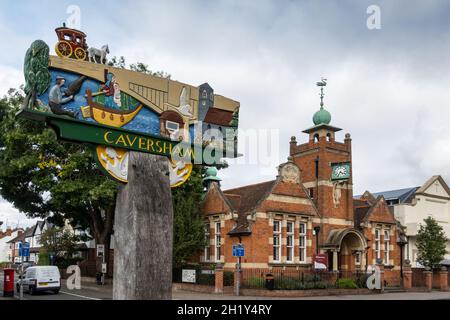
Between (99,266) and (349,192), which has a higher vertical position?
(349,192)

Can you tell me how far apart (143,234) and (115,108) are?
1466mm

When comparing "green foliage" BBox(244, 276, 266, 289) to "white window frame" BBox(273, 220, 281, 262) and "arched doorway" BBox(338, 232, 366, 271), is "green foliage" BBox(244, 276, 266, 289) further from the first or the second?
"arched doorway" BBox(338, 232, 366, 271)

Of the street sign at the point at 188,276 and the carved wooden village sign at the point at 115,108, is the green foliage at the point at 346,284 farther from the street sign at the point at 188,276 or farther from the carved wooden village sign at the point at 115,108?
the carved wooden village sign at the point at 115,108

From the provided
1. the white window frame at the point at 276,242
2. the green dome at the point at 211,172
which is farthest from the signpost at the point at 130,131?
the green dome at the point at 211,172

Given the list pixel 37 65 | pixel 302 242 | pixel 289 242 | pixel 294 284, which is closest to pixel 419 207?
pixel 302 242

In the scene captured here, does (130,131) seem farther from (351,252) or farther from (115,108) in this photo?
(351,252)

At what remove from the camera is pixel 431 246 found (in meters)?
40.4

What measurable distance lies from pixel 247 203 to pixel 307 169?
6.60 meters

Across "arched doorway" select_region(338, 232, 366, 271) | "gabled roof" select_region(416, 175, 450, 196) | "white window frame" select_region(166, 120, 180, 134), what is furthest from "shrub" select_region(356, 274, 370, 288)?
"white window frame" select_region(166, 120, 180, 134)

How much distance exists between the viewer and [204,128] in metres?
6.45

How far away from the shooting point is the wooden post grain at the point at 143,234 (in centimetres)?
537
